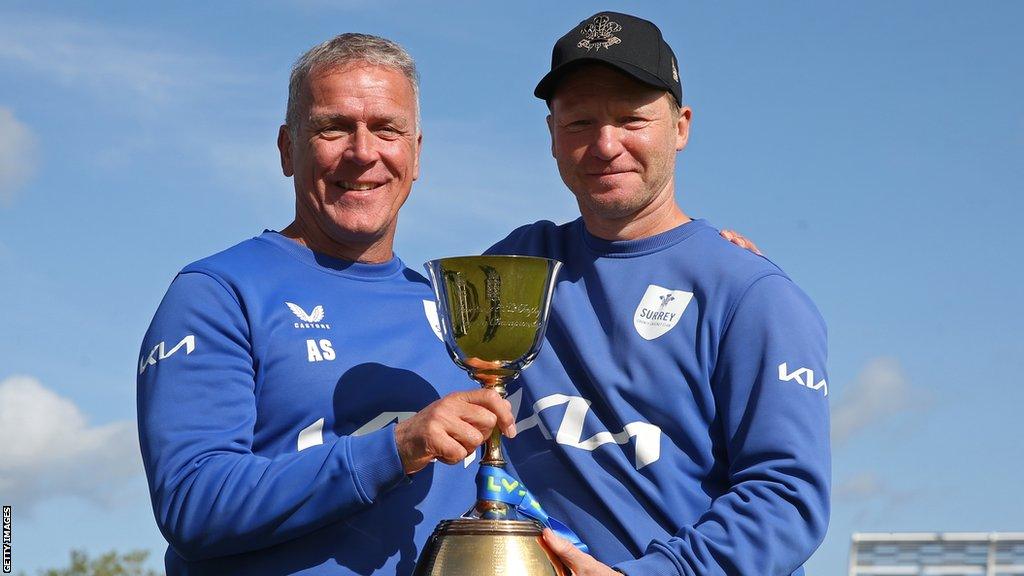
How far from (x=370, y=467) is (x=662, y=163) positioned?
1668 mm

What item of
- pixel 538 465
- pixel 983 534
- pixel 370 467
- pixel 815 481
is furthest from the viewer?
pixel 983 534

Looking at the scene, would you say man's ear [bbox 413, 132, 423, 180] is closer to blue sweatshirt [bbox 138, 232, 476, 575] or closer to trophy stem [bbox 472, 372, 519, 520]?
blue sweatshirt [bbox 138, 232, 476, 575]

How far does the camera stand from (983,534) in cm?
4784

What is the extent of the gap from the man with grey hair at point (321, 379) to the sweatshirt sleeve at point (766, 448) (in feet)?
2.82

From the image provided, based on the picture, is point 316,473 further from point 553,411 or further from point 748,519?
point 748,519

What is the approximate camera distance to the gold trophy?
170 inches

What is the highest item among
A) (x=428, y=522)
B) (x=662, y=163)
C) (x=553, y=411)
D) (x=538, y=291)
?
(x=662, y=163)

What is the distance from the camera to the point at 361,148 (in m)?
5.04

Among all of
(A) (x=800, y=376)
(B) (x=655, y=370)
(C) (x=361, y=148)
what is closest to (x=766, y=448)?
(A) (x=800, y=376)

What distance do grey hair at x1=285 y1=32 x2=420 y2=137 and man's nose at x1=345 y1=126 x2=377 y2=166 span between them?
26 centimetres

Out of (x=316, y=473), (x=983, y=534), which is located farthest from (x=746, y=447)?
(x=983, y=534)

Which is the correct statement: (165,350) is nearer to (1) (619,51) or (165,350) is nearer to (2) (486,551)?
(2) (486,551)

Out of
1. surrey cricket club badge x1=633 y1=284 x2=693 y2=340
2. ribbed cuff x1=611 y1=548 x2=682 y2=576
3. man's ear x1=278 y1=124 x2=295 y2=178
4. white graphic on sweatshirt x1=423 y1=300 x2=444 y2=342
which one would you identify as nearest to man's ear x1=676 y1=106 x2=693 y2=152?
surrey cricket club badge x1=633 y1=284 x2=693 y2=340

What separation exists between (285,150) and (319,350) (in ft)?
3.30
